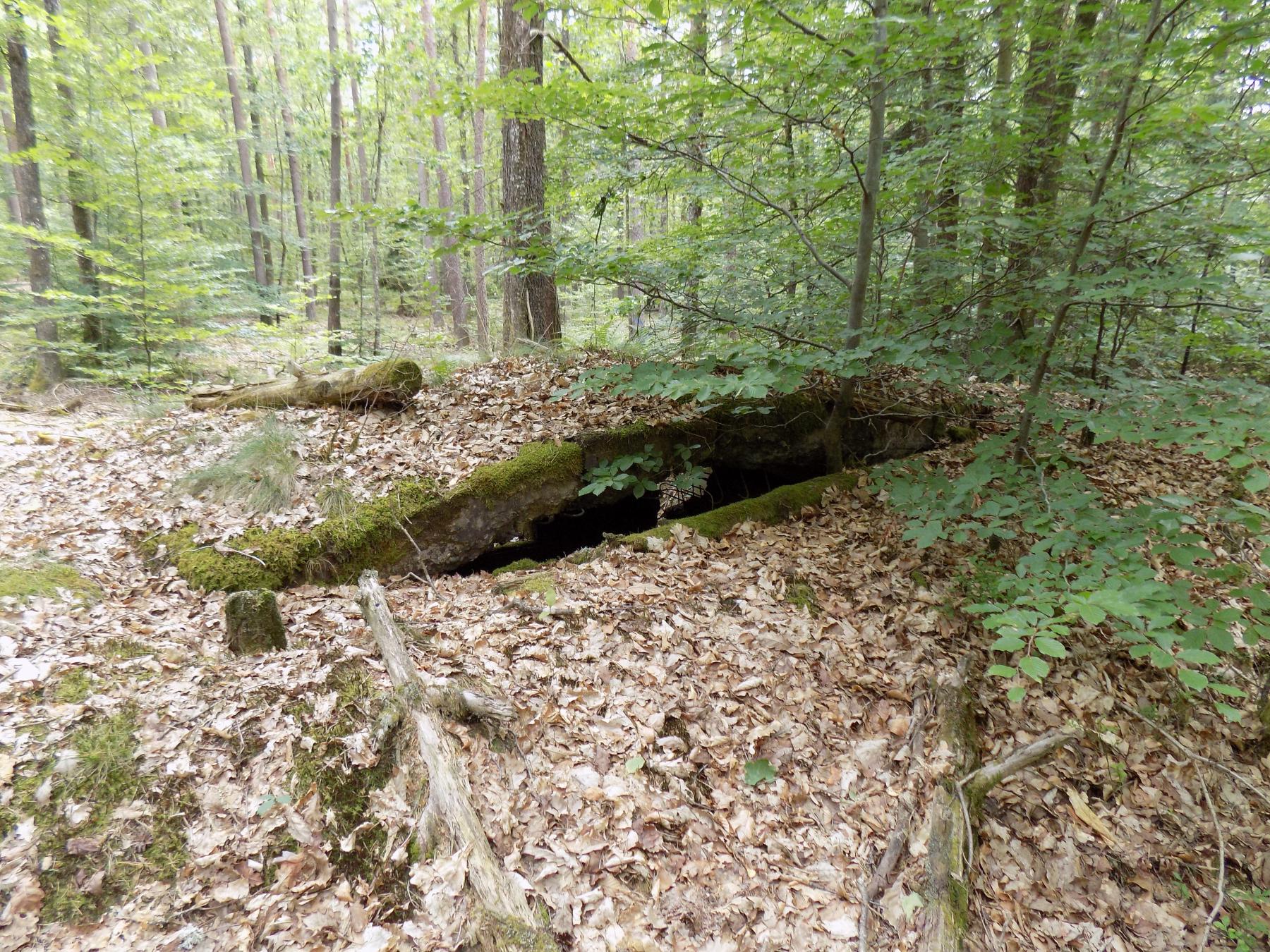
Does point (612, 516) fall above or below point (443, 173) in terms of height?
below

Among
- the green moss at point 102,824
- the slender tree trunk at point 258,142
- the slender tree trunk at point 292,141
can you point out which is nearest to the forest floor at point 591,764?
the green moss at point 102,824

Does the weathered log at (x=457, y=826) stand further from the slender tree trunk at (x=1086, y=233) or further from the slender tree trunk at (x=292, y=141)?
the slender tree trunk at (x=292, y=141)

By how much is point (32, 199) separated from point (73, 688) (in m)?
9.74

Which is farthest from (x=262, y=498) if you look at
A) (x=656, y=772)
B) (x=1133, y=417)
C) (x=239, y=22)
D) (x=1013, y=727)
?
(x=239, y=22)

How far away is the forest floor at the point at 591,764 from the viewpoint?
7.95 ft

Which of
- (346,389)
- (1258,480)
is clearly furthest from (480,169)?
(1258,480)

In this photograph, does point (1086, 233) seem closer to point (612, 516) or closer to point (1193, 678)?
point (1193, 678)

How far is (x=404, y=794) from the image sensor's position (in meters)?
2.77

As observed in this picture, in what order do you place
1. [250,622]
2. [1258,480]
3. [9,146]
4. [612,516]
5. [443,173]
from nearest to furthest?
1. [1258,480]
2. [250,622]
3. [612,516]
4. [9,146]
5. [443,173]

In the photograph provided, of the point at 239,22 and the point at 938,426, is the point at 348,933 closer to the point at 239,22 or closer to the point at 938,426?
the point at 938,426

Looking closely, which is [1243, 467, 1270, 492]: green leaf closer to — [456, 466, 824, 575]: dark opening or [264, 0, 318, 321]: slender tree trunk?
[456, 466, 824, 575]: dark opening

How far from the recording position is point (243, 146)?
16.3 m

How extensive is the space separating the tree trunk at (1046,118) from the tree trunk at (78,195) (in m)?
10.4

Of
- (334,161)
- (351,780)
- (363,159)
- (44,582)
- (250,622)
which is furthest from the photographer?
(363,159)
